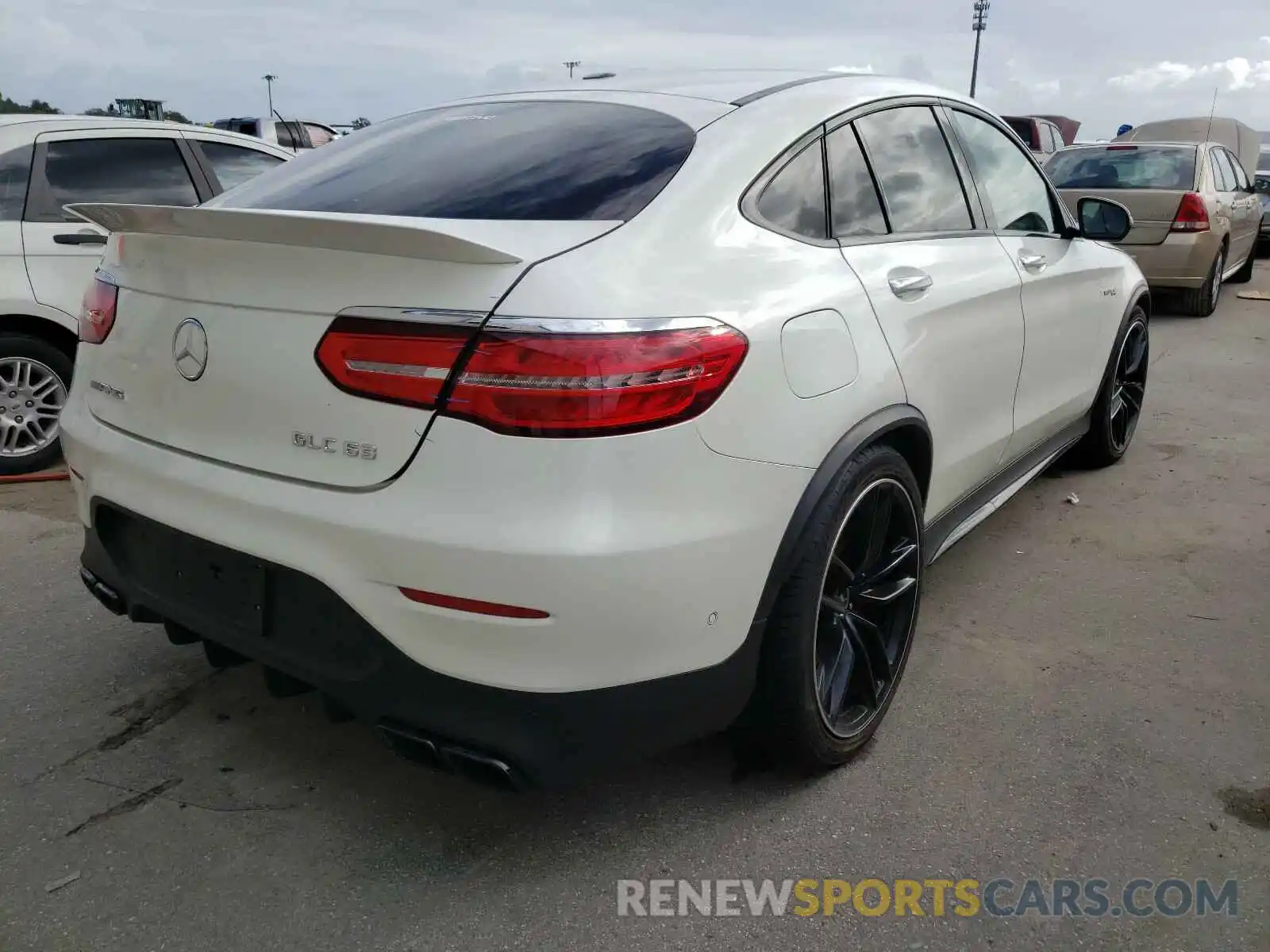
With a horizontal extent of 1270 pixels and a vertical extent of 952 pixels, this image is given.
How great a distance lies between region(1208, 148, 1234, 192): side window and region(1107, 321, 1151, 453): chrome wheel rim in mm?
5952

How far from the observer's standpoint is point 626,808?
251 centimetres

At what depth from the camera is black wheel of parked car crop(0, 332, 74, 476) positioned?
4895 millimetres

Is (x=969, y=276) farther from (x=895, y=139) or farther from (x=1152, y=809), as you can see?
(x=1152, y=809)

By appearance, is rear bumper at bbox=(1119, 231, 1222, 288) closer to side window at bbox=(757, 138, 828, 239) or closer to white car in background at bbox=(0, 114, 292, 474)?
side window at bbox=(757, 138, 828, 239)

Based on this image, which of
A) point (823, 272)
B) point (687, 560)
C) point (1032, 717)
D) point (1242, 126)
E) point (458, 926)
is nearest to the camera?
point (687, 560)

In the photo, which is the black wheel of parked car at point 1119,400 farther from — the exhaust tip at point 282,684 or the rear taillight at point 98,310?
the rear taillight at point 98,310

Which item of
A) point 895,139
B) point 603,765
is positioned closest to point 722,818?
point 603,765

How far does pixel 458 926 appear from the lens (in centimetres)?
211

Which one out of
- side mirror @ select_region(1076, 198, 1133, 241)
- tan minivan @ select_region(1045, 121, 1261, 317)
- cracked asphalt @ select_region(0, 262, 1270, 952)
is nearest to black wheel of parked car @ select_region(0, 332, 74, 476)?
cracked asphalt @ select_region(0, 262, 1270, 952)

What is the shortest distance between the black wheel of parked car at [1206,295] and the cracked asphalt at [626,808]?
23.7 ft

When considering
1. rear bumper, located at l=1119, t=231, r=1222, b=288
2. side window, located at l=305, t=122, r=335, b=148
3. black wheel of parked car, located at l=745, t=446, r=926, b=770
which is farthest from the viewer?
side window, located at l=305, t=122, r=335, b=148

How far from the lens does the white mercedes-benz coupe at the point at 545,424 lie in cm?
187

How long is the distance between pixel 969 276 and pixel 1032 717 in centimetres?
126

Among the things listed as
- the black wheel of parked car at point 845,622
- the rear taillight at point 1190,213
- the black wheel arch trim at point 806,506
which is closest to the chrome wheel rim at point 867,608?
the black wheel of parked car at point 845,622
